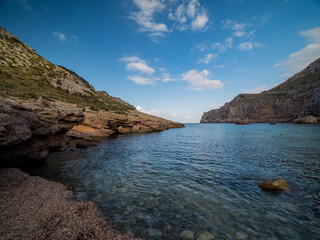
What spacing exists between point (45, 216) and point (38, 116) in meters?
10.0

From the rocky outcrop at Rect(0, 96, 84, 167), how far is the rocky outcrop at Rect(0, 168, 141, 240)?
2.11 meters

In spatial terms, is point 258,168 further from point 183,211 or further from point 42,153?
point 42,153

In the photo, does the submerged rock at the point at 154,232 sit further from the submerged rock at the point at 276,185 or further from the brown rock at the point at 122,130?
the brown rock at the point at 122,130

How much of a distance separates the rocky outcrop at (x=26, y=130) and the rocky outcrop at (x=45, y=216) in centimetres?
211

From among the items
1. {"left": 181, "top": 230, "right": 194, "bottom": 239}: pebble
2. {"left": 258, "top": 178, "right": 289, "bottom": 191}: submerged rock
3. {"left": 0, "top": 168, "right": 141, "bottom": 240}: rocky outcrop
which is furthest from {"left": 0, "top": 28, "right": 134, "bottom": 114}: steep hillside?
{"left": 258, "top": 178, "right": 289, "bottom": 191}: submerged rock

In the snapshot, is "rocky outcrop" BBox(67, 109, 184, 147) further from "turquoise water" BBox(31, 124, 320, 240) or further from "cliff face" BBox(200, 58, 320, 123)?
"cliff face" BBox(200, 58, 320, 123)

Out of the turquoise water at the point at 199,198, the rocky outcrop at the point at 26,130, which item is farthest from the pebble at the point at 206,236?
the rocky outcrop at the point at 26,130

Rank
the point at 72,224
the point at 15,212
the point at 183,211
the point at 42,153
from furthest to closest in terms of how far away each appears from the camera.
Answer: the point at 42,153 → the point at 183,211 → the point at 15,212 → the point at 72,224

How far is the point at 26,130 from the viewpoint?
7941mm

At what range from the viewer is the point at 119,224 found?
4941 mm

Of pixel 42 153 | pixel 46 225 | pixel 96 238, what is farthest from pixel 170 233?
pixel 42 153

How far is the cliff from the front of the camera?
7984 millimetres

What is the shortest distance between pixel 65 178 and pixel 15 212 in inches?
188

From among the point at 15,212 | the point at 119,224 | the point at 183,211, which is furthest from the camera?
the point at 183,211
